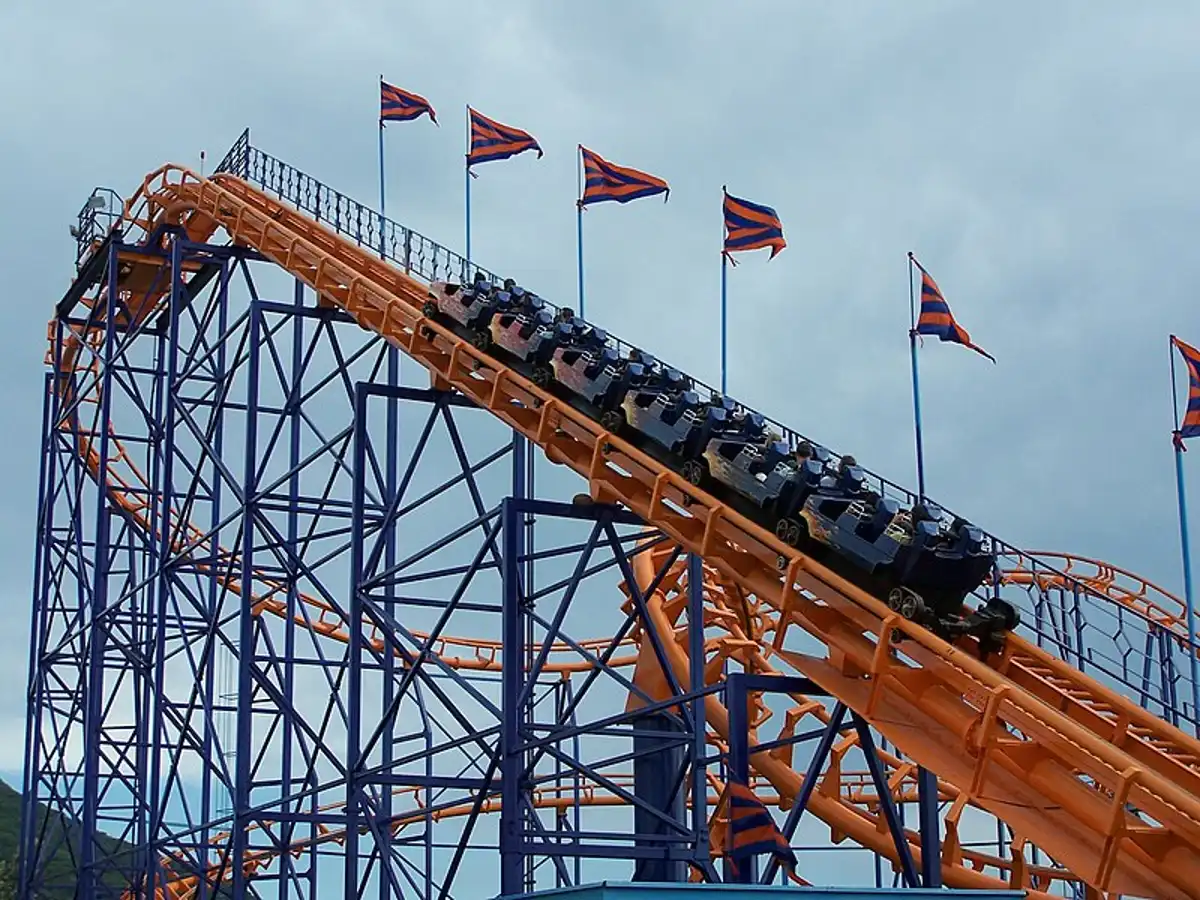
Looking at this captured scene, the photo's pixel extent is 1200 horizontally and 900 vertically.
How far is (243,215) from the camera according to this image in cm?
2373

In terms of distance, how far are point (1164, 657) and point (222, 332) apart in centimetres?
1454

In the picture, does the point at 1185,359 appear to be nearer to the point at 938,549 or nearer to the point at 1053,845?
the point at 938,549

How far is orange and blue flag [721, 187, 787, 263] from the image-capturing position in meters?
23.8

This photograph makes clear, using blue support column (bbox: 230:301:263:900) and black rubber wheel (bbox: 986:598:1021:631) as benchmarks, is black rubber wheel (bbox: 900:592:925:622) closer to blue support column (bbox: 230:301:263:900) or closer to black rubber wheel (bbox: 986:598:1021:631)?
black rubber wheel (bbox: 986:598:1021:631)

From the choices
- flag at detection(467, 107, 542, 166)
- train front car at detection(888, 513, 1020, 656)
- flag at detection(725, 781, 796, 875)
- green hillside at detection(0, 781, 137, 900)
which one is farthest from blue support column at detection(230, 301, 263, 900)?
green hillside at detection(0, 781, 137, 900)

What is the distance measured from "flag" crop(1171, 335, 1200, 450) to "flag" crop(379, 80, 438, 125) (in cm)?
1053

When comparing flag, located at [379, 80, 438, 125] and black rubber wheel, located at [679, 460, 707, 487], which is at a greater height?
flag, located at [379, 80, 438, 125]

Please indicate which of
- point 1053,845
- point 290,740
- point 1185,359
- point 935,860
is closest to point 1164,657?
point 1185,359

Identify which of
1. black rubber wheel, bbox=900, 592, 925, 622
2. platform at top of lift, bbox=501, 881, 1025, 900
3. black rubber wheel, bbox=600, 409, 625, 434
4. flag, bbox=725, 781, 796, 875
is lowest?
platform at top of lift, bbox=501, 881, 1025, 900

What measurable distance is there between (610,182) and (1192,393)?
26.9 feet

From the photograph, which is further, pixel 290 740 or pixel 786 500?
pixel 290 740

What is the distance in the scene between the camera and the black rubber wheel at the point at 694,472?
15.8 m

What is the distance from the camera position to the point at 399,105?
25703 mm

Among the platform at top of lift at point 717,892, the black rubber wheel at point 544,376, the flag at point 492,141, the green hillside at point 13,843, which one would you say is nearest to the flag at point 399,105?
the flag at point 492,141
